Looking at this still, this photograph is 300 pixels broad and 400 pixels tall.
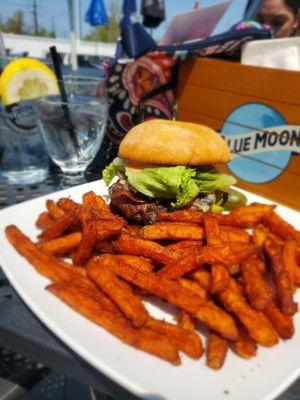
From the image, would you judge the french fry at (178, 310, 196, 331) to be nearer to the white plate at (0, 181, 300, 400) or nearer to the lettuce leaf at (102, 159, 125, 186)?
the white plate at (0, 181, 300, 400)

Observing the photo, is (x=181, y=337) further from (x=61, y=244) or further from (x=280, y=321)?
(x=61, y=244)

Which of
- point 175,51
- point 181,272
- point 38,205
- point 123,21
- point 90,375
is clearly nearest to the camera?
point 90,375

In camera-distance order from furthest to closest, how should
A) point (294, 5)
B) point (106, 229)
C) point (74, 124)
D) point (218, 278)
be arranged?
point (294, 5), point (74, 124), point (106, 229), point (218, 278)

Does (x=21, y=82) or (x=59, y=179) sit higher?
(x=21, y=82)

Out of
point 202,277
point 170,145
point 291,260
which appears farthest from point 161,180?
point 291,260

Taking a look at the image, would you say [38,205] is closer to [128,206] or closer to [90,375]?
[128,206]

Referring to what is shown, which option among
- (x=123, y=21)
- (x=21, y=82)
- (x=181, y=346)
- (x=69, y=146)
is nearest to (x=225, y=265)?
(x=181, y=346)

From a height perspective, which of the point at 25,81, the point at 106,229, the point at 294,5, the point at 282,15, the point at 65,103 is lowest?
the point at 106,229

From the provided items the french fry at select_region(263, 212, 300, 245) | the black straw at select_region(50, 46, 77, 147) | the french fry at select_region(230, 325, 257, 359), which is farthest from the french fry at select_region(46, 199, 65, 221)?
the french fry at select_region(263, 212, 300, 245)
